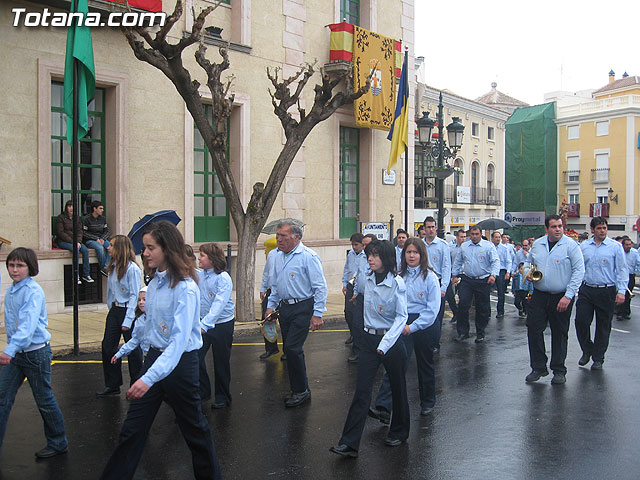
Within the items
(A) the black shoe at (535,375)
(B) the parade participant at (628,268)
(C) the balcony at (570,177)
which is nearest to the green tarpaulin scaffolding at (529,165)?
(C) the balcony at (570,177)

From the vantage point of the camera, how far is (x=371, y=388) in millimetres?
5570

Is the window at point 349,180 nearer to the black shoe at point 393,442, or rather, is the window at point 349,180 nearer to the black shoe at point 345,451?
the black shoe at point 393,442

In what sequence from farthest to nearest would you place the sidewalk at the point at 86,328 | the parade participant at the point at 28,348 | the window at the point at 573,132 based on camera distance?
the window at the point at 573,132
the sidewalk at the point at 86,328
the parade participant at the point at 28,348

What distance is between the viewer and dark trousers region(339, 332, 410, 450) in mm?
5445

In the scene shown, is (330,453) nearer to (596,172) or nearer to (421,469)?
(421,469)

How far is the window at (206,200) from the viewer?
15977 mm

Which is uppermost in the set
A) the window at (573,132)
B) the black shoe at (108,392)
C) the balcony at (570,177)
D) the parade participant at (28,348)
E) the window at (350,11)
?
the window at (573,132)

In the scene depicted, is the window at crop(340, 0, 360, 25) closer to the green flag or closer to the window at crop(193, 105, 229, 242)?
the window at crop(193, 105, 229, 242)

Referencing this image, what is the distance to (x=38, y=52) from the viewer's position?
500 inches

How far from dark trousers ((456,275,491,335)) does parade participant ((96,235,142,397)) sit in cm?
601

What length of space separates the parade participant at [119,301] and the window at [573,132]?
5573cm

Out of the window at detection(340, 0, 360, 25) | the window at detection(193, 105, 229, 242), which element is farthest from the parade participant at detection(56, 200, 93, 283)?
the window at detection(340, 0, 360, 25)

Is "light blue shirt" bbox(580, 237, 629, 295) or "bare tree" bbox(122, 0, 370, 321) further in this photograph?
"bare tree" bbox(122, 0, 370, 321)

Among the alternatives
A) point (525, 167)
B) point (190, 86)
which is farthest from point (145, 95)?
point (525, 167)
